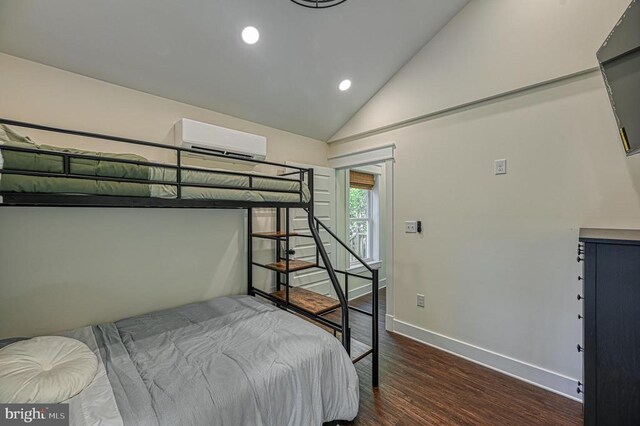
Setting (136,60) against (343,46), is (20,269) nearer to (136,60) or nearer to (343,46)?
(136,60)

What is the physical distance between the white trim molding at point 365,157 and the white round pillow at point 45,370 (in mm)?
2864

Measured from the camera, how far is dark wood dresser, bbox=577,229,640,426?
112 centimetres

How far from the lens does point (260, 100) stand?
8.80ft

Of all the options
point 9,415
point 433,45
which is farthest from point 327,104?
point 9,415

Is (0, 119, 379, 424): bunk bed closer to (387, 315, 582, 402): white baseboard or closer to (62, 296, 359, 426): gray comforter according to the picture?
(62, 296, 359, 426): gray comforter

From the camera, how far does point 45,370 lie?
1.19 metres

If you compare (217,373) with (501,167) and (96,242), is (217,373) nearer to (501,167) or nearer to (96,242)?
(96,242)

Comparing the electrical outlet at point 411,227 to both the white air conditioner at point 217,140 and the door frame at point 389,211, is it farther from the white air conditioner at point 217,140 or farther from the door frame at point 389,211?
the white air conditioner at point 217,140

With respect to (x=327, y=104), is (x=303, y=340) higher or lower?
lower

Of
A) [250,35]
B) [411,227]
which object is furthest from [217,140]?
[411,227]

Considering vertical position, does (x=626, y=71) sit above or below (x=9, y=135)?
above

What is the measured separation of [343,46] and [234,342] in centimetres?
256

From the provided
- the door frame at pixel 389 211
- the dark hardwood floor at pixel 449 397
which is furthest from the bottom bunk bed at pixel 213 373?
the door frame at pixel 389 211

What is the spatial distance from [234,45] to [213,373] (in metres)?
2.30
